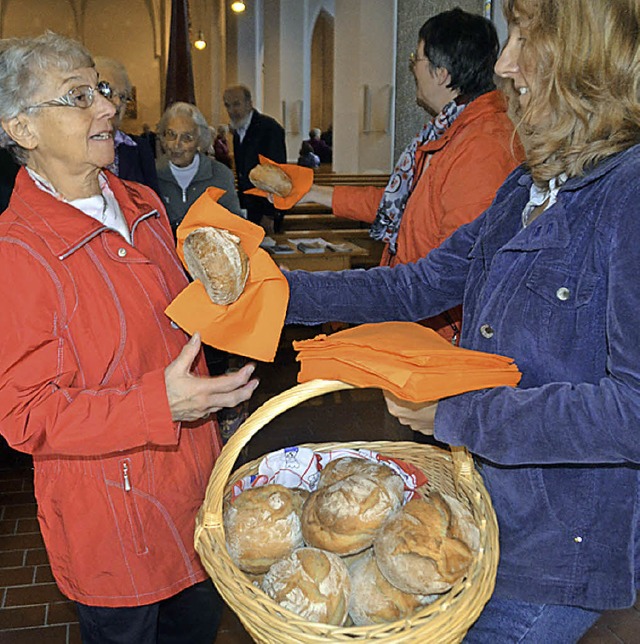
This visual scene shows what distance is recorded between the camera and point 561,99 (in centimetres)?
113

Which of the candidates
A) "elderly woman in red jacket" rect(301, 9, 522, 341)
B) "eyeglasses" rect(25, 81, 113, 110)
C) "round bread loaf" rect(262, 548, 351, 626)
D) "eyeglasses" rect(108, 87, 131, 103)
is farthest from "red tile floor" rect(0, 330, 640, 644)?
"eyeglasses" rect(108, 87, 131, 103)

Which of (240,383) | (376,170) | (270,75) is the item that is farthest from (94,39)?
(240,383)

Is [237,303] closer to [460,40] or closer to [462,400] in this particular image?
[462,400]

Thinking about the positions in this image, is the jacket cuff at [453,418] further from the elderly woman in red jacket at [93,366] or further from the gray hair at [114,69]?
the gray hair at [114,69]

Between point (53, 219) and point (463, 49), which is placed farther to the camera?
point (463, 49)

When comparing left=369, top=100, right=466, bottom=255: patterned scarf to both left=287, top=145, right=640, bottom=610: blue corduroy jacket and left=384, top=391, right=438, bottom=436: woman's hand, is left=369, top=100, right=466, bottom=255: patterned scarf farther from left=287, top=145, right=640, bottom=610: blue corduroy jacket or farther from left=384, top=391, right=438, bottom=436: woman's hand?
left=384, top=391, right=438, bottom=436: woman's hand

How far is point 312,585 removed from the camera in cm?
113

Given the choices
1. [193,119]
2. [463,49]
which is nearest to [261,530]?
[463,49]

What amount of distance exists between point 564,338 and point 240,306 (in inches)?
25.0

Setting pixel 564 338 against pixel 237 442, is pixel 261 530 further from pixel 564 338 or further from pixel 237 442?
pixel 564 338

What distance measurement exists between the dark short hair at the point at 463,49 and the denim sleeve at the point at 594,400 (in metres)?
1.60

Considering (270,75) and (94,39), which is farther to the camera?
(94,39)

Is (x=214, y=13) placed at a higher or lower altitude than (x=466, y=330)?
higher

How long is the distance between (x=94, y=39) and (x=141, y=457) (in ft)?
61.3
